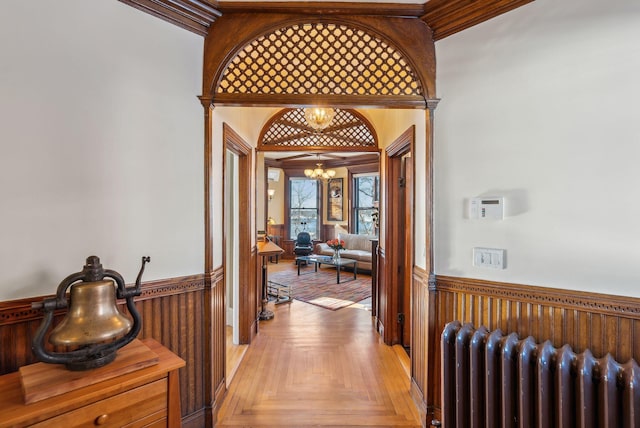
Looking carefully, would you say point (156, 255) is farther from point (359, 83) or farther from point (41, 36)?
point (359, 83)

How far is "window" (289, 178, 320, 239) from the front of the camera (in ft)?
28.1

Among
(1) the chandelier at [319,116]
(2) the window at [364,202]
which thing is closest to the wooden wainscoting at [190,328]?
(1) the chandelier at [319,116]

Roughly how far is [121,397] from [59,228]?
2.78 ft

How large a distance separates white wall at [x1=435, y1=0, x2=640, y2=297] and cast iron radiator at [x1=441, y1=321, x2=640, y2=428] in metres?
0.38

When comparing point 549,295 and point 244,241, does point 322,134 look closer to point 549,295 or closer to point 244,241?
point 244,241

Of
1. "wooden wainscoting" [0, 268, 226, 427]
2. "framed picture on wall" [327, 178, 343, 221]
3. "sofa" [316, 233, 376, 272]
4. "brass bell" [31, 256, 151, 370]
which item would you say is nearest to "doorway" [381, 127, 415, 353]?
"wooden wainscoting" [0, 268, 226, 427]

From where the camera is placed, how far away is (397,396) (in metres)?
2.32

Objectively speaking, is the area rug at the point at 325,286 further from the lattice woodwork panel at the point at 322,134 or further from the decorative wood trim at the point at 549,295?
the decorative wood trim at the point at 549,295

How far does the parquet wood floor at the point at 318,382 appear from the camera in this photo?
2.08m

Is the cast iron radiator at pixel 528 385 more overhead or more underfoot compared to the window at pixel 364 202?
more underfoot

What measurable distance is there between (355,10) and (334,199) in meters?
6.46

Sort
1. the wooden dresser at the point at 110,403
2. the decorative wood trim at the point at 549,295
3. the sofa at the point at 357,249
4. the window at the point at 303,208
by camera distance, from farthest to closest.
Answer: the window at the point at 303,208 → the sofa at the point at 357,249 → the decorative wood trim at the point at 549,295 → the wooden dresser at the point at 110,403

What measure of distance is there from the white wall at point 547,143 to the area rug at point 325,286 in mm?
3046

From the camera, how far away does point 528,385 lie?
1.44 meters
